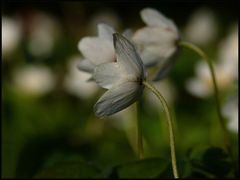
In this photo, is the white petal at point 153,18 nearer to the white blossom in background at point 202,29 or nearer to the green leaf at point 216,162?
the green leaf at point 216,162

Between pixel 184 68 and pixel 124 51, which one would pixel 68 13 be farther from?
pixel 124 51

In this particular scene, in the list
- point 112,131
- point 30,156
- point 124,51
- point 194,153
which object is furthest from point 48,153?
point 124,51

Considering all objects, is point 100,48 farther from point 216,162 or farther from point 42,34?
point 42,34

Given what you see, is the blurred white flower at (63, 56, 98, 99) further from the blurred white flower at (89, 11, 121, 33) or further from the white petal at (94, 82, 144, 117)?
the white petal at (94, 82, 144, 117)

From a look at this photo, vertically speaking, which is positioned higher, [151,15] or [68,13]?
[151,15]

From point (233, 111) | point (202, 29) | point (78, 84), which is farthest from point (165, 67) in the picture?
point (202, 29)
